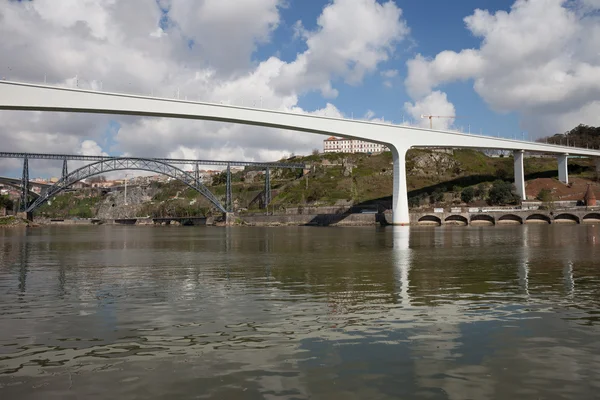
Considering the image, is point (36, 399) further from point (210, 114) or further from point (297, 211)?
point (297, 211)

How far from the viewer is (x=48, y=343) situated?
7988 mm

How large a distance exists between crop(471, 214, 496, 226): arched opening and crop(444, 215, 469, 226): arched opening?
194cm

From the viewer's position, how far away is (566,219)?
83312 millimetres

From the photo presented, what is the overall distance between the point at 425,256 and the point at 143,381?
2059 centimetres

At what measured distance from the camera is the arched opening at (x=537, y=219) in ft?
274

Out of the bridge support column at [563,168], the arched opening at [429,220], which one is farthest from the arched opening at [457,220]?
the bridge support column at [563,168]

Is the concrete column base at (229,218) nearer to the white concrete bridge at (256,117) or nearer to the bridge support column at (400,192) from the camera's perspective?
the bridge support column at (400,192)

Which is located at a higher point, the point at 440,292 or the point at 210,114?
the point at 210,114

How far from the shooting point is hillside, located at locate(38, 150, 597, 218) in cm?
10912

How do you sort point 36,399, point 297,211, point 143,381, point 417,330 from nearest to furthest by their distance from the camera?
point 36,399 < point 143,381 < point 417,330 < point 297,211

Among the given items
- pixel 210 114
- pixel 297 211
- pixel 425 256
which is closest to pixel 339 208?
pixel 297 211

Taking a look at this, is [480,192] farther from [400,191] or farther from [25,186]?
[25,186]

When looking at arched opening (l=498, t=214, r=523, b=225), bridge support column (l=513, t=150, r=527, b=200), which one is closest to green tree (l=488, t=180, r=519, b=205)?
bridge support column (l=513, t=150, r=527, b=200)

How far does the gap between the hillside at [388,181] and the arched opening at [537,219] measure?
39.1 ft
